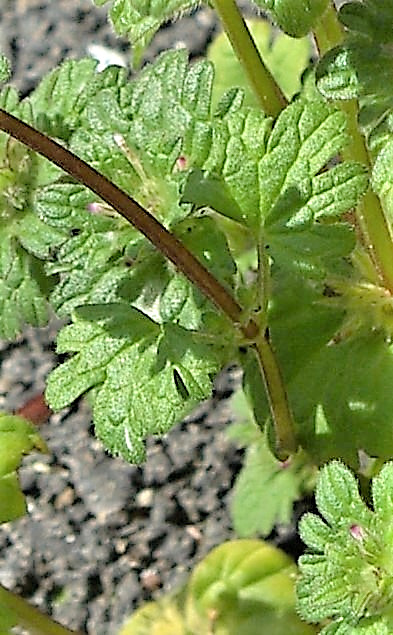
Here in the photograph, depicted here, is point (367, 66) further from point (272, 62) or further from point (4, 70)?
point (272, 62)

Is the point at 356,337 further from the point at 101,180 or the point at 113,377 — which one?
the point at 101,180

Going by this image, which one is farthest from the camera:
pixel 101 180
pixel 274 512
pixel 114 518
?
pixel 114 518

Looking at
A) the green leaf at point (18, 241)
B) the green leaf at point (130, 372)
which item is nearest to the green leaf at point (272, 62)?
the green leaf at point (18, 241)

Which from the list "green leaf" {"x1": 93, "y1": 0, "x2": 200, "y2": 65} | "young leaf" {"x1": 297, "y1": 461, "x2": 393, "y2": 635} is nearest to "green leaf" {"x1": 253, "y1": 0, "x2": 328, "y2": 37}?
"green leaf" {"x1": 93, "y1": 0, "x2": 200, "y2": 65}

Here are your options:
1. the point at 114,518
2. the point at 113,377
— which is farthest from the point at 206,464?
the point at 113,377

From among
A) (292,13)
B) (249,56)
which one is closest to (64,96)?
(249,56)
